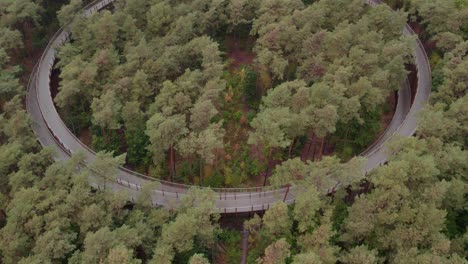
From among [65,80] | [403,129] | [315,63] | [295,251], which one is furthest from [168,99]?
[403,129]

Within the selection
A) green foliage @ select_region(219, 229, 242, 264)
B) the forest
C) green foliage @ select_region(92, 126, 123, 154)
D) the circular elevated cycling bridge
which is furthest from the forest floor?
green foliage @ select_region(219, 229, 242, 264)

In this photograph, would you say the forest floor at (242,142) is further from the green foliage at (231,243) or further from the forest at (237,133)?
the green foliage at (231,243)

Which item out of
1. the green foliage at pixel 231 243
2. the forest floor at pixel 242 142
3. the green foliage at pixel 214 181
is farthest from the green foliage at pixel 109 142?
the green foliage at pixel 231 243

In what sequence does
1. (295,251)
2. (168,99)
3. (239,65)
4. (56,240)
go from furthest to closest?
(239,65), (168,99), (295,251), (56,240)

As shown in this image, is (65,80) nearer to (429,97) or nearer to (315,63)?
(315,63)

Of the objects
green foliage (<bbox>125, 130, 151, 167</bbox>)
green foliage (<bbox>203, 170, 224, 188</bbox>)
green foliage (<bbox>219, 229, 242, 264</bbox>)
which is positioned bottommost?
green foliage (<bbox>219, 229, 242, 264</bbox>)

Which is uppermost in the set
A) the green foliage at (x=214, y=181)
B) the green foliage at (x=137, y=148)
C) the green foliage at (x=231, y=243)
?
the green foliage at (x=137, y=148)

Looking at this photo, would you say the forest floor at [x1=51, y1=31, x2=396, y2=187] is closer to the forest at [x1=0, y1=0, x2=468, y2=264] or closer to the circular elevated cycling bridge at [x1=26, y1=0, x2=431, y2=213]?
the forest at [x1=0, y1=0, x2=468, y2=264]
